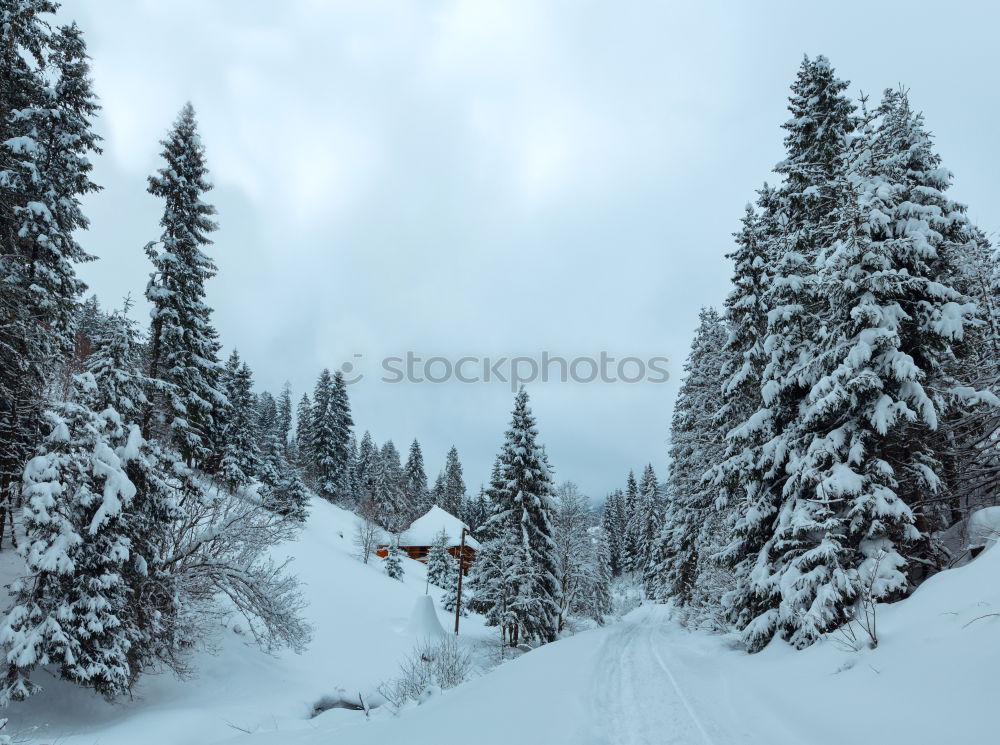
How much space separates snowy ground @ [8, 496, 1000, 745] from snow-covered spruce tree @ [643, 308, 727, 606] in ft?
22.8

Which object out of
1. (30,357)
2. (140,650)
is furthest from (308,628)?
(30,357)

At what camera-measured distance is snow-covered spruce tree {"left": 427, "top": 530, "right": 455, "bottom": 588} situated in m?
46.3

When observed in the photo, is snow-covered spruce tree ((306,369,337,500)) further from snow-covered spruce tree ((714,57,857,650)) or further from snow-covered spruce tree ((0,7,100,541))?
snow-covered spruce tree ((714,57,857,650))

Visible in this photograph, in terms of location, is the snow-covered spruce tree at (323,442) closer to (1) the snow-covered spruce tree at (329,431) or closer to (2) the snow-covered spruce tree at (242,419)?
(1) the snow-covered spruce tree at (329,431)

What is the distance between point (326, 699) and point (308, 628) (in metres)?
2.32

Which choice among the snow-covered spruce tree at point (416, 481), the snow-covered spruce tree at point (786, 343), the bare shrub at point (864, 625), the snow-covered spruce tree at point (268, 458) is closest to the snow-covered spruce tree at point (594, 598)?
the snow-covered spruce tree at point (786, 343)

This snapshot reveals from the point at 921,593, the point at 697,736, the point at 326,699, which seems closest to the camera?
the point at 697,736

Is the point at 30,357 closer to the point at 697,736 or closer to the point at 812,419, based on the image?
the point at 697,736

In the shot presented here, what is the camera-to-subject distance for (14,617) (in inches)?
435

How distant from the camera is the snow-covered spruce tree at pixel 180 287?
17266 mm

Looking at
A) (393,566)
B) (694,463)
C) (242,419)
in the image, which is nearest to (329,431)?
(242,419)

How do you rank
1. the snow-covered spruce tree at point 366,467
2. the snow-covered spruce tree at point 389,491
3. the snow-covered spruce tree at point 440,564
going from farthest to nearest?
the snow-covered spruce tree at point 366,467 < the snow-covered spruce tree at point 389,491 < the snow-covered spruce tree at point 440,564

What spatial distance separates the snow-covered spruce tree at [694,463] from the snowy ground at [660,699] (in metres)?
6.95

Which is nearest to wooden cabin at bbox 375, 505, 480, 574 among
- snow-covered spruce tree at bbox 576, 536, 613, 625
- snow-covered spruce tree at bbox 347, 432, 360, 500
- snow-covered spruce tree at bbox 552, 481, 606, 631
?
snow-covered spruce tree at bbox 347, 432, 360, 500
